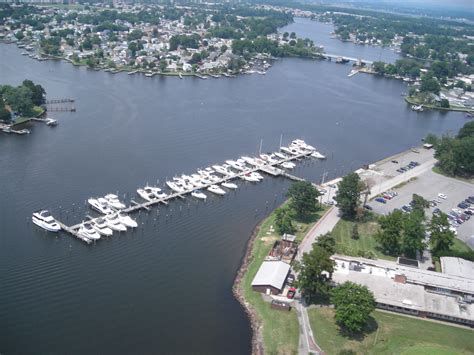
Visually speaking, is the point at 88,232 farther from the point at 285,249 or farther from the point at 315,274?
the point at 315,274

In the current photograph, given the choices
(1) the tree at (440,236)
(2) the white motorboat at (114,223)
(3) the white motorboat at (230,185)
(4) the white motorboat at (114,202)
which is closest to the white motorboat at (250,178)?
(3) the white motorboat at (230,185)

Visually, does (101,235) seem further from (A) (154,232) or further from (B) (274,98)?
(B) (274,98)

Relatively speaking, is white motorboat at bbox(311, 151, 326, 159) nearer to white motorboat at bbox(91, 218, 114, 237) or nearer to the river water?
the river water

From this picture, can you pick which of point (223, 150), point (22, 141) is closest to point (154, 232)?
point (223, 150)

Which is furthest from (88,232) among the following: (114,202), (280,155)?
(280,155)

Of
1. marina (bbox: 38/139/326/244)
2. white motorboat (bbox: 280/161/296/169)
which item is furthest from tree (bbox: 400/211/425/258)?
white motorboat (bbox: 280/161/296/169)
